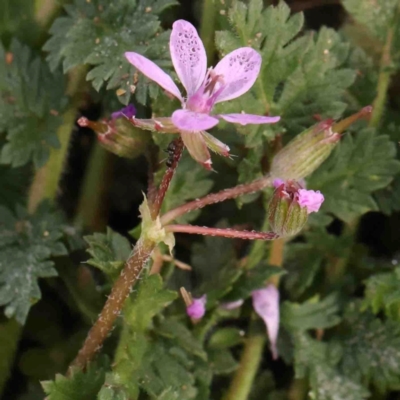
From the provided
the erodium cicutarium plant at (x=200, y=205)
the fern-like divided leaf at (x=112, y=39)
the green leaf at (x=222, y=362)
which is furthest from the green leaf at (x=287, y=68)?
the green leaf at (x=222, y=362)

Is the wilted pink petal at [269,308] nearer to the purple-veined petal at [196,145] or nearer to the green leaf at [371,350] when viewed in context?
the green leaf at [371,350]

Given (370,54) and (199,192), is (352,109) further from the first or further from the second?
(199,192)

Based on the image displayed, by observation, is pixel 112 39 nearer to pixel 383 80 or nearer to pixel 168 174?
pixel 168 174

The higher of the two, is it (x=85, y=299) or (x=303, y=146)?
(x=303, y=146)

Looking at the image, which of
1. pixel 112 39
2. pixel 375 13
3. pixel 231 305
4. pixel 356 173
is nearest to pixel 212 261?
pixel 231 305

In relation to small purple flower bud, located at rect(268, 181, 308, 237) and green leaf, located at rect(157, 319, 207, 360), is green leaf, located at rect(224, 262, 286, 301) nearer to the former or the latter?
green leaf, located at rect(157, 319, 207, 360)

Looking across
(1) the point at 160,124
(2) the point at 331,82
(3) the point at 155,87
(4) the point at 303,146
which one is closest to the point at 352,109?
(2) the point at 331,82

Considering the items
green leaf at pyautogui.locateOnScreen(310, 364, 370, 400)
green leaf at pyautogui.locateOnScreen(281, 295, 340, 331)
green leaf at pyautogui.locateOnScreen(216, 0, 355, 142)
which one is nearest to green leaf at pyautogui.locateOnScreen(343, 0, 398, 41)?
green leaf at pyautogui.locateOnScreen(216, 0, 355, 142)
